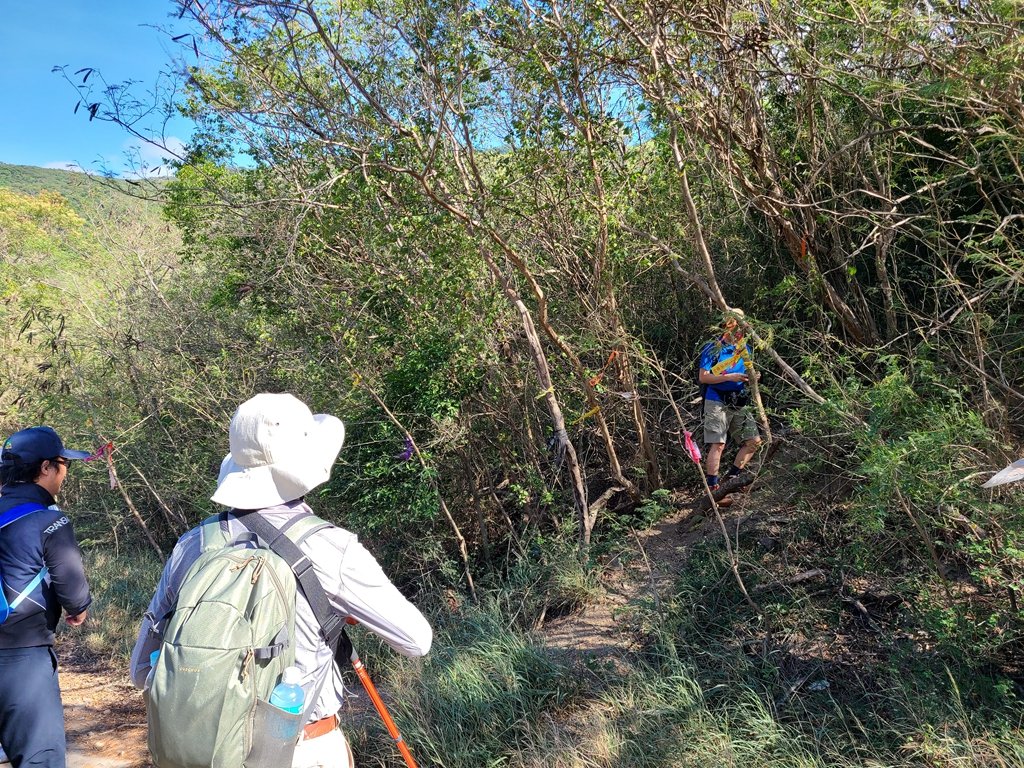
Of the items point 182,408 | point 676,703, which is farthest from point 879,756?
point 182,408

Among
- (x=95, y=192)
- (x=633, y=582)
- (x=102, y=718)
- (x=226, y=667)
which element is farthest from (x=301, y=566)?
(x=95, y=192)

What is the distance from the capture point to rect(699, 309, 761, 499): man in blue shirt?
560cm

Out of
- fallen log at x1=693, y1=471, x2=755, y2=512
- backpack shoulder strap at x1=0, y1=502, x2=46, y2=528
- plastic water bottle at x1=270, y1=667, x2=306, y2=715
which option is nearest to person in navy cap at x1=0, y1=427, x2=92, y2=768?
backpack shoulder strap at x1=0, y1=502, x2=46, y2=528

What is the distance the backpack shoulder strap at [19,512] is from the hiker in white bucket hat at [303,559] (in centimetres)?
144

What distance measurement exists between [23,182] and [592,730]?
6546 cm

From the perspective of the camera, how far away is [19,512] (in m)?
3.28

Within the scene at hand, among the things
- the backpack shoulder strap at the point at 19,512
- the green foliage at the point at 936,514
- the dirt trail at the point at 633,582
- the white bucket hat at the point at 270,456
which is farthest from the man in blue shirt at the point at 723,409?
the backpack shoulder strap at the point at 19,512

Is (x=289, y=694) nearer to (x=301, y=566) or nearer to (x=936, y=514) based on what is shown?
(x=301, y=566)

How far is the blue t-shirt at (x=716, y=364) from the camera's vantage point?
18.2 feet

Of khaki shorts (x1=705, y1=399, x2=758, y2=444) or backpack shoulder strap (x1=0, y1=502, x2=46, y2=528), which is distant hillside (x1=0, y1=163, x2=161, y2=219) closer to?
backpack shoulder strap (x1=0, y1=502, x2=46, y2=528)

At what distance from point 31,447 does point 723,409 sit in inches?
176

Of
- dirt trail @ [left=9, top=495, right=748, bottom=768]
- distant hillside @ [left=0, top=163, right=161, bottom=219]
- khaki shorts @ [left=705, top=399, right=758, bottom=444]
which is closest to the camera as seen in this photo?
dirt trail @ [left=9, top=495, right=748, bottom=768]

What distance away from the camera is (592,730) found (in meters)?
3.73

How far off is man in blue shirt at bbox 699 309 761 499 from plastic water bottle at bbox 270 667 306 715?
4.24 metres
